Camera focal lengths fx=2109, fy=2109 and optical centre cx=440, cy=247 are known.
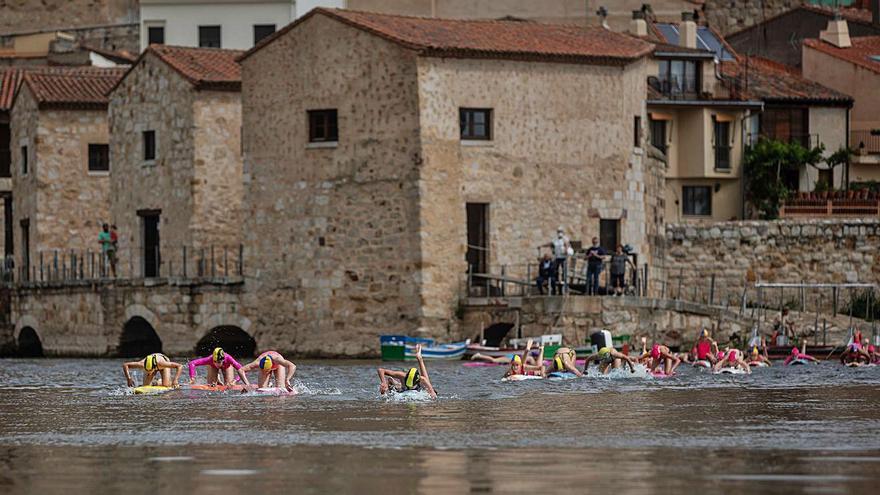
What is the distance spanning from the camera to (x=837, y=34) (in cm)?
7631

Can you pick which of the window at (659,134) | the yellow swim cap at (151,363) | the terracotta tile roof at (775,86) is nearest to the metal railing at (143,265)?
the window at (659,134)

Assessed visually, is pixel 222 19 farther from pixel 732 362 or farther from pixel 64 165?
pixel 732 362

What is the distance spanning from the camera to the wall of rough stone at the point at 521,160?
52000mm

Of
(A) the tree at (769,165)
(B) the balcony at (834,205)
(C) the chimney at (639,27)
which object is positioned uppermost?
(C) the chimney at (639,27)

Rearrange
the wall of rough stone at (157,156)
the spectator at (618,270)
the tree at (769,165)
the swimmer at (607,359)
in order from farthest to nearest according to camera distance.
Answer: the tree at (769,165) → the wall of rough stone at (157,156) → the spectator at (618,270) → the swimmer at (607,359)

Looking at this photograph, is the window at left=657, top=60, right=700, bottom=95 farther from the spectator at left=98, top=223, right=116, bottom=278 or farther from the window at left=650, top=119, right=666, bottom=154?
the spectator at left=98, top=223, right=116, bottom=278

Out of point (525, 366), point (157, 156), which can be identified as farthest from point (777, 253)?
point (525, 366)

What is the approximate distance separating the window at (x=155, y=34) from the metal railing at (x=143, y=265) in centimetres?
1687

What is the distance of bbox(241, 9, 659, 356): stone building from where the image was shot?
170ft

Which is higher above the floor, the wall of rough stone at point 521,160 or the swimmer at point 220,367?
the wall of rough stone at point 521,160

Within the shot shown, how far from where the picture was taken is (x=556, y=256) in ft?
170

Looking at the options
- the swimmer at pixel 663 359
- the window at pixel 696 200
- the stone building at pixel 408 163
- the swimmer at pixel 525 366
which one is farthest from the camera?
the window at pixel 696 200

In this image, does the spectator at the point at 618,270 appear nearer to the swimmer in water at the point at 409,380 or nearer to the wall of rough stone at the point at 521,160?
the wall of rough stone at the point at 521,160

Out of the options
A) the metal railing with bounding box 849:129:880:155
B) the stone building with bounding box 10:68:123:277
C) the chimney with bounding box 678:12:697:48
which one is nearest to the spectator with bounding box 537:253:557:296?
the stone building with bounding box 10:68:123:277
